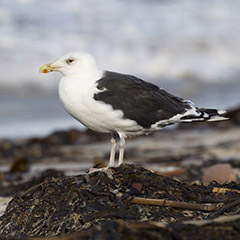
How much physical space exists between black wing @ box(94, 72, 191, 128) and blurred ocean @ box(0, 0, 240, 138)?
591 centimetres

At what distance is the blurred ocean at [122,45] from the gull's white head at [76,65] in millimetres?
5709

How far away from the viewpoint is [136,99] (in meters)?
4.88

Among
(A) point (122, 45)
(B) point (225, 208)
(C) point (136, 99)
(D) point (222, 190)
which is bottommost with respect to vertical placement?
(A) point (122, 45)

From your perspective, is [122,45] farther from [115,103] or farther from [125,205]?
[125,205]

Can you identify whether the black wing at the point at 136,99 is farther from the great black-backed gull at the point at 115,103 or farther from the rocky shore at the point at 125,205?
the rocky shore at the point at 125,205

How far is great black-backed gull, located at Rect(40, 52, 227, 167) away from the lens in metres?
4.66

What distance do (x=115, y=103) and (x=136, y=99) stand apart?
8.4 inches

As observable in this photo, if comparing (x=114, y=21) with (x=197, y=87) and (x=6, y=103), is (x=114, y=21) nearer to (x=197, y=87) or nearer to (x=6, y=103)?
(x=197, y=87)

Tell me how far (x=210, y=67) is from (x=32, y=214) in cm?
1283

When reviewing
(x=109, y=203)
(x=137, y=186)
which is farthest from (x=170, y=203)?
(x=109, y=203)

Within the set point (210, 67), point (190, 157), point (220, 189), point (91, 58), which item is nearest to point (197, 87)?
point (210, 67)

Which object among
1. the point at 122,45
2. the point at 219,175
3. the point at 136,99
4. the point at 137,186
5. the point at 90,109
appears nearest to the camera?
the point at 137,186

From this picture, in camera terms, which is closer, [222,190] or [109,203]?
[109,203]

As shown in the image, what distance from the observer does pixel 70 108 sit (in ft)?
15.5
